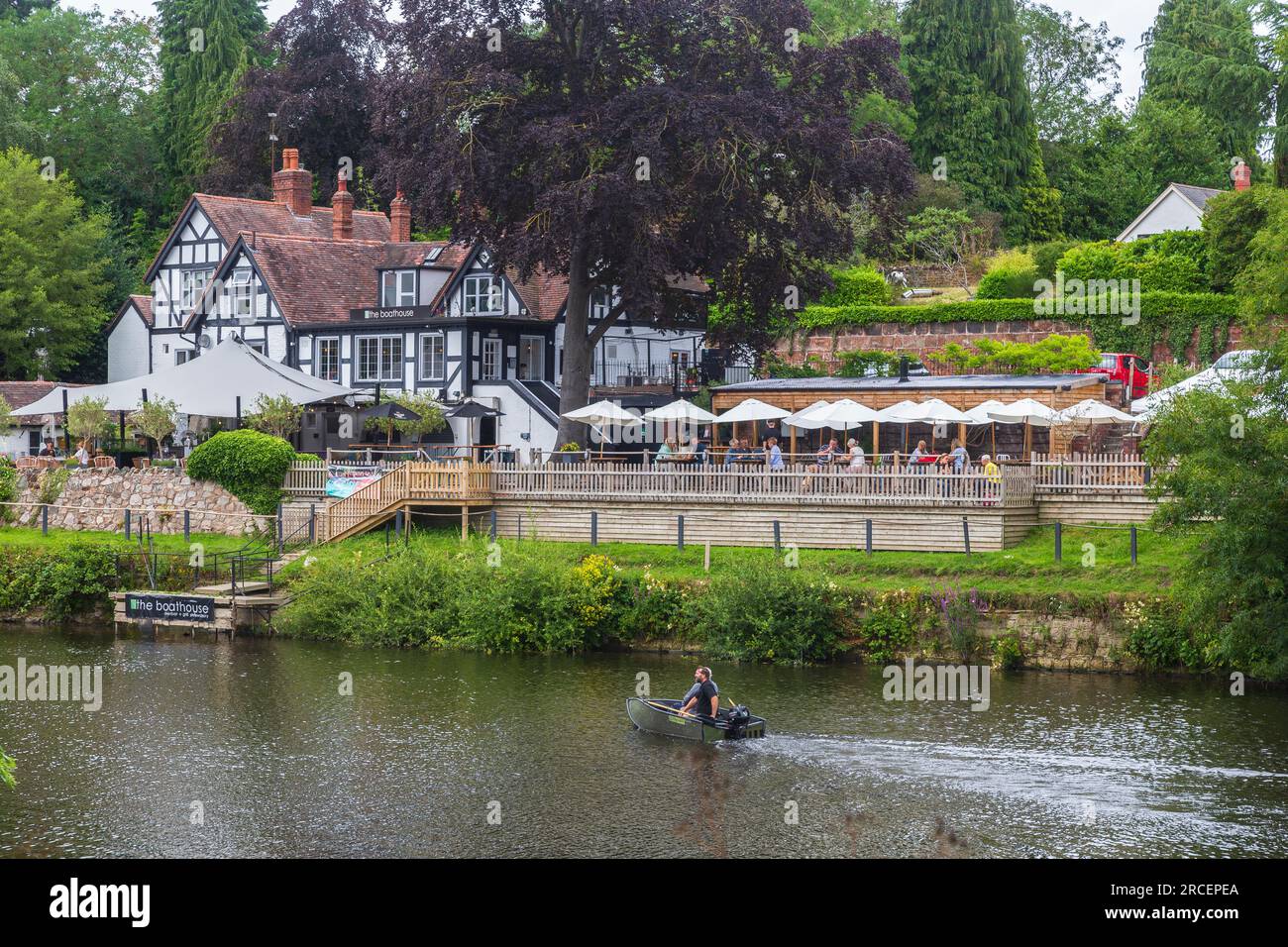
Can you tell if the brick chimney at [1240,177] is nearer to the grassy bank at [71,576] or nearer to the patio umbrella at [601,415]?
the patio umbrella at [601,415]

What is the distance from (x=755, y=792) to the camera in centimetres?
2394

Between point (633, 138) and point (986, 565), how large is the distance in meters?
13.7

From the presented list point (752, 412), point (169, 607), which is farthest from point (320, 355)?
point (169, 607)

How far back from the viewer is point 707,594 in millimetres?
34500

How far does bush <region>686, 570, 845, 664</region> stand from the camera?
33188mm

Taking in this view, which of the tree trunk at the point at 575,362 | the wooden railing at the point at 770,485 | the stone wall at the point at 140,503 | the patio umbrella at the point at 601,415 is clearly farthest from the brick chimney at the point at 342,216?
the wooden railing at the point at 770,485

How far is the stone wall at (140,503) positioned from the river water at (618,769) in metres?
9.69

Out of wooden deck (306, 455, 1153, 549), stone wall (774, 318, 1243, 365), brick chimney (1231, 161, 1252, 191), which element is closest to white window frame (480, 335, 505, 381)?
stone wall (774, 318, 1243, 365)

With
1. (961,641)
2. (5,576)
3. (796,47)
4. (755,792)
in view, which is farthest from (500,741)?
(796,47)

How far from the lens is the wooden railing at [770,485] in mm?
35844

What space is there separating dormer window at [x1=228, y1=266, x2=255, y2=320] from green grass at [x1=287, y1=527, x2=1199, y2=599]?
68.8 feet

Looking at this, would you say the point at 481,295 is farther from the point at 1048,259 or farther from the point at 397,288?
the point at 1048,259
